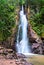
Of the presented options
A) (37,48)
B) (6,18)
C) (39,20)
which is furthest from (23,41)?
(39,20)

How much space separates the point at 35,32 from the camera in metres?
27.8

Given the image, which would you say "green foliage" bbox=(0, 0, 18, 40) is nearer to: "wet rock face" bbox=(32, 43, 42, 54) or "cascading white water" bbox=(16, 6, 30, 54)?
"cascading white water" bbox=(16, 6, 30, 54)

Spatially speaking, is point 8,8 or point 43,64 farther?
point 8,8

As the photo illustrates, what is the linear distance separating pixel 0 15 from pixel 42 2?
749 cm

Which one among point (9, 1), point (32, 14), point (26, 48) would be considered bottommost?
point (26, 48)

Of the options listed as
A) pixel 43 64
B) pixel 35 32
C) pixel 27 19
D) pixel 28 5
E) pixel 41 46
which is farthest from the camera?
pixel 28 5

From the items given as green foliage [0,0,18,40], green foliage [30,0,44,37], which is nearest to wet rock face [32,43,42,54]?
green foliage [30,0,44,37]

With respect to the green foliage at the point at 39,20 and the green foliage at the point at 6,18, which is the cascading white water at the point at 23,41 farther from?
the green foliage at the point at 6,18

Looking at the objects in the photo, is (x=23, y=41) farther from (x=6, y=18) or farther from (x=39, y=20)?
(x=39, y=20)

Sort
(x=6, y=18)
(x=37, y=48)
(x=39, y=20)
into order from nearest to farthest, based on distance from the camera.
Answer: (x=37, y=48)
(x=6, y=18)
(x=39, y=20)

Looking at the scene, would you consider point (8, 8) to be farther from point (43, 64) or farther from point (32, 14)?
point (43, 64)

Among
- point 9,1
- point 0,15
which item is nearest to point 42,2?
point 9,1

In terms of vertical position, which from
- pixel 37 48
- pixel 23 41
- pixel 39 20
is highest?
pixel 39 20

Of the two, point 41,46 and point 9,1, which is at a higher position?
point 9,1
